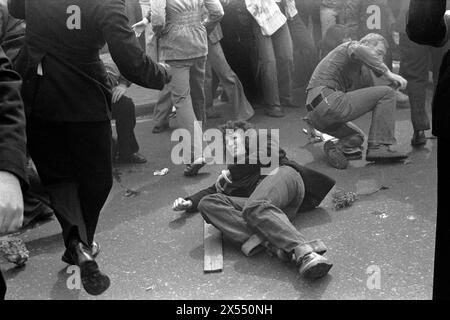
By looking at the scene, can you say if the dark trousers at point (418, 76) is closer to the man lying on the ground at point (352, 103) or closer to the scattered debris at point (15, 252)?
the man lying on the ground at point (352, 103)

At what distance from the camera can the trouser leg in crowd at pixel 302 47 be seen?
24.9 ft

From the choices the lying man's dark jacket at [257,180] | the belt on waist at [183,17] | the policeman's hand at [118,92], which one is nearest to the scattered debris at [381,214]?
the lying man's dark jacket at [257,180]

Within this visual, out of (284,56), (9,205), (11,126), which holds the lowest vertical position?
(284,56)

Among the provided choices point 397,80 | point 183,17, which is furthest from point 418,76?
point 183,17

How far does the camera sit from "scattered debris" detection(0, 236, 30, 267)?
4.11 metres

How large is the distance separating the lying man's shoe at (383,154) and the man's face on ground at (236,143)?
1.52m

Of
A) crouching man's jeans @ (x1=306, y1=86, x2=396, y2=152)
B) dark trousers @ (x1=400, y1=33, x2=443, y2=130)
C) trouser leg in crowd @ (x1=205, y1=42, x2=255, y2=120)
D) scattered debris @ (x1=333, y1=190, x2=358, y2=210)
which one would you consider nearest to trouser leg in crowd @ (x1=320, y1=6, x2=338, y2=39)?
trouser leg in crowd @ (x1=205, y1=42, x2=255, y2=120)

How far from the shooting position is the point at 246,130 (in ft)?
14.9

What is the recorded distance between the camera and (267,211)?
13.0 ft

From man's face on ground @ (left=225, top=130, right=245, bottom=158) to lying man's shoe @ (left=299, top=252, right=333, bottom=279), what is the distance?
1.08 metres

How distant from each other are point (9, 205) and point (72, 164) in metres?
2.05

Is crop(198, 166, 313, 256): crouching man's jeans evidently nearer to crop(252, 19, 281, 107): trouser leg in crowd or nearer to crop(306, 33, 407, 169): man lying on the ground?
crop(306, 33, 407, 169): man lying on the ground

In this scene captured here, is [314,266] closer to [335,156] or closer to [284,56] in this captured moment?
[335,156]

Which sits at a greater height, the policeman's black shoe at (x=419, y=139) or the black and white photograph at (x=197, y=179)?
the black and white photograph at (x=197, y=179)
